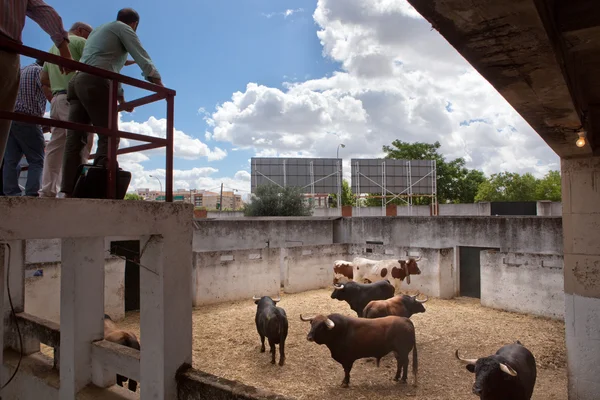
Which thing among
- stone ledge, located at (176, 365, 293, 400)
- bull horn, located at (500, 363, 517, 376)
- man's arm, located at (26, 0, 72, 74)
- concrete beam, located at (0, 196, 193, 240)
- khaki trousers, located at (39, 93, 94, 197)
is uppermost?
man's arm, located at (26, 0, 72, 74)

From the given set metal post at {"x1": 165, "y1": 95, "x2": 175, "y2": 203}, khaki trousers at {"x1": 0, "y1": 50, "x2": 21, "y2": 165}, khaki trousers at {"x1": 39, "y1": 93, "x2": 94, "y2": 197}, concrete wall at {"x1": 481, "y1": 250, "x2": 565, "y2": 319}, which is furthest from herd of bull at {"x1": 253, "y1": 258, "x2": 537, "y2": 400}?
khaki trousers at {"x1": 0, "y1": 50, "x2": 21, "y2": 165}

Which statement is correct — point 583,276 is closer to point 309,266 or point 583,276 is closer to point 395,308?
point 395,308

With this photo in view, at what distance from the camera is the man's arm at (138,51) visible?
3.68 metres

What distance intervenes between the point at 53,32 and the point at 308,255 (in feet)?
37.8

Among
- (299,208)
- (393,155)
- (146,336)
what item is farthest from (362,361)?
(393,155)

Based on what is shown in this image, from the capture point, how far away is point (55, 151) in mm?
4207

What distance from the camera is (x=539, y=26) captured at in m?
1.94

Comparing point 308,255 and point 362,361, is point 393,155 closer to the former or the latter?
point 308,255

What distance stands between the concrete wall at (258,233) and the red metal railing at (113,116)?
35.3ft

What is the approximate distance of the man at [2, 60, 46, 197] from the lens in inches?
176

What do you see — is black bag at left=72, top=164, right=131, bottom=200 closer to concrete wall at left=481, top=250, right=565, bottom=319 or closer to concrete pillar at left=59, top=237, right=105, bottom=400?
concrete pillar at left=59, top=237, right=105, bottom=400

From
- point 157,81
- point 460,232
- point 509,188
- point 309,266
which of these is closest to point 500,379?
point 157,81

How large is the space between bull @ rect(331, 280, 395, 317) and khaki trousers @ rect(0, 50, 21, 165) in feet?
24.9

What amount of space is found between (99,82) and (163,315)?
2.08 metres
